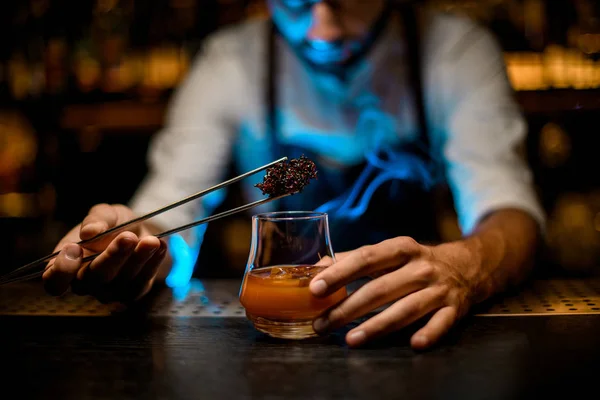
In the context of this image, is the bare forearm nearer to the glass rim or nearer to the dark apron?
the glass rim

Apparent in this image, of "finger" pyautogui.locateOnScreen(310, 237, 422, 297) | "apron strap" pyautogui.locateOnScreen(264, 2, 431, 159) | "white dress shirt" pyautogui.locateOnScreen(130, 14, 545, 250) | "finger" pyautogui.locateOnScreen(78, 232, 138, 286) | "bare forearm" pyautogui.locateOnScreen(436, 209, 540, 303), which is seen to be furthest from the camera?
"apron strap" pyautogui.locateOnScreen(264, 2, 431, 159)

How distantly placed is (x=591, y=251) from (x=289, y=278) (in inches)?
109

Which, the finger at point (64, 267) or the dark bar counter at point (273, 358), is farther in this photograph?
the finger at point (64, 267)

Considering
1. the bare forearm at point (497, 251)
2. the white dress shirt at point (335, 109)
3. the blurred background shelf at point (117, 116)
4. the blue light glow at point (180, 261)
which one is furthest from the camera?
the blurred background shelf at point (117, 116)

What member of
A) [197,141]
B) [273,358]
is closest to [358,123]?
[197,141]

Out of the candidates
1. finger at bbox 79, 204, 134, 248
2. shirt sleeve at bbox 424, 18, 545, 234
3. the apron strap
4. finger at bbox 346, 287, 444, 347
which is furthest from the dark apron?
finger at bbox 346, 287, 444, 347

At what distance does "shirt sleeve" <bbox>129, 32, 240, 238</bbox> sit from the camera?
2199 mm

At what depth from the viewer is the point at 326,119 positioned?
2516mm

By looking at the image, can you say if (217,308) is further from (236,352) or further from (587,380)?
(587,380)

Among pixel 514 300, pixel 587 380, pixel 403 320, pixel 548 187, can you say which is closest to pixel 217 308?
pixel 403 320

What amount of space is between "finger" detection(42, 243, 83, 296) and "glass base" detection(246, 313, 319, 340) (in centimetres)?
35

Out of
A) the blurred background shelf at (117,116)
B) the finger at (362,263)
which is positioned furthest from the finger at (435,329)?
the blurred background shelf at (117,116)

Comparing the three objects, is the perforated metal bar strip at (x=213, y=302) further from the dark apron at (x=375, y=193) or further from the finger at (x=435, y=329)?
the dark apron at (x=375, y=193)

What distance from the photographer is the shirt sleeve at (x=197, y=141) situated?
2.20 meters
